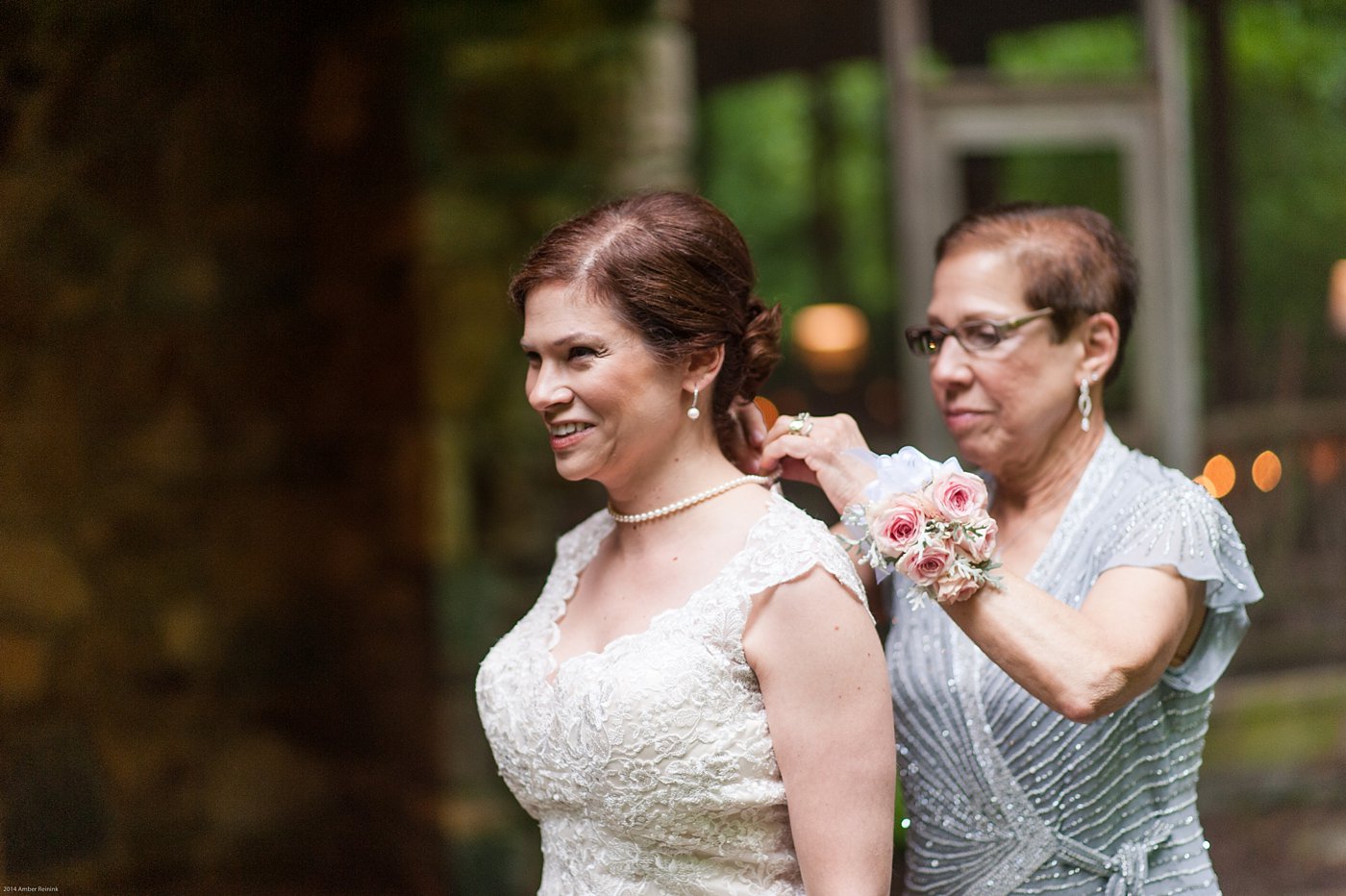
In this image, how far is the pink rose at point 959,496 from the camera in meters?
1.88

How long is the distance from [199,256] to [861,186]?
437cm

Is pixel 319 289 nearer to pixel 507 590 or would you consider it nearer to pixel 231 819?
pixel 507 590

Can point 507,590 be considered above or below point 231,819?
above

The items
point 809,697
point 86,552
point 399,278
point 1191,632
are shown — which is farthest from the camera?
point 399,278

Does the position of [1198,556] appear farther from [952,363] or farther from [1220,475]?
[1220,475]

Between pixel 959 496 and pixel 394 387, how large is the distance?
2.97 meters

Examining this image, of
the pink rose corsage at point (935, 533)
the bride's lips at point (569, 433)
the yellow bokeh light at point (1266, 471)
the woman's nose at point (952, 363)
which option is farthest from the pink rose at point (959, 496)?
the yellow bokeh light at point (1266, 471)

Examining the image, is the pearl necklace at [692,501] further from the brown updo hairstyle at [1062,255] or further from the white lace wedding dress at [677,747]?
the brown updo hairstyle at [1062,255]

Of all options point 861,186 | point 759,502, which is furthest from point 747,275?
point 861,186

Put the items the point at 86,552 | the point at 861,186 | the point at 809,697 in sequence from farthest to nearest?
the point at 861,186
the point at 86,552
the point at 809,697

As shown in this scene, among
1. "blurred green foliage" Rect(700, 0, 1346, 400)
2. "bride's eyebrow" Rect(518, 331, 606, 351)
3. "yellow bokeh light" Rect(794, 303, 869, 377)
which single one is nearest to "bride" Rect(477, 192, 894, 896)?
"bride's eyebrow" Rect(518, 331, 606, 351)

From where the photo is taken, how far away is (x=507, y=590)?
4.48 metres

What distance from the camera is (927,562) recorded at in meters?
1.86

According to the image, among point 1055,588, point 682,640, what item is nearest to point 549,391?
point 682,640
